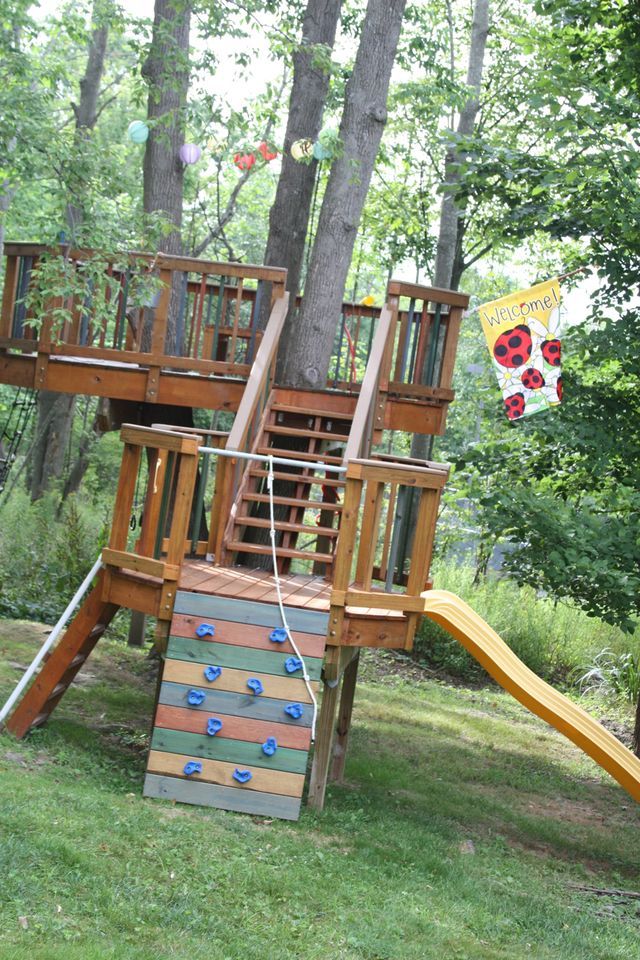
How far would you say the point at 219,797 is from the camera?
570cm

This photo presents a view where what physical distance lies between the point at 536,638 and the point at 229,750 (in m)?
8.40

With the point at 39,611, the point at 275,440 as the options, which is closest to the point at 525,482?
the point at 275,440

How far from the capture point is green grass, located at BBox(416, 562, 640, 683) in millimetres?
13281

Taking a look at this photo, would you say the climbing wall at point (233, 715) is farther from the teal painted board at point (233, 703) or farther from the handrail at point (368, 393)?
the handrail at point (368, 393)

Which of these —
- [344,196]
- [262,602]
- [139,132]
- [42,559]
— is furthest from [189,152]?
[262,602]

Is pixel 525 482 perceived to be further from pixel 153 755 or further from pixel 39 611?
pixel 39 611

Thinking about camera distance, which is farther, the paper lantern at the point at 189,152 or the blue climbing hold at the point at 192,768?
the paper lantern at the point at 189,152

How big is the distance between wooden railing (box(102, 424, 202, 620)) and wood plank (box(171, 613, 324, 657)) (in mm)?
138

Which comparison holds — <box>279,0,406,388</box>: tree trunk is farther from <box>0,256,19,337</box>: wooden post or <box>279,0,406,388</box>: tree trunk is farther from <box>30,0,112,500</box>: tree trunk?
<box>30,0,112,500</box>: tree trunk

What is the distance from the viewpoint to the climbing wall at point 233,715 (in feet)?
18.7

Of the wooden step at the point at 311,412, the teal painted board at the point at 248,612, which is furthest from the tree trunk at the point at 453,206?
the teal painted board at the point at 248,612

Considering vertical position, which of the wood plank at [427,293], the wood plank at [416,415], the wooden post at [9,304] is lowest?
the wood plank at [416,415]

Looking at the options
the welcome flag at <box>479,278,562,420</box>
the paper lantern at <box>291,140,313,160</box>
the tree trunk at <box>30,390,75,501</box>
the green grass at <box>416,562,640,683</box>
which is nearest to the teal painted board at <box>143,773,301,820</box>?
the welcome flag at <box>479,278,562,420</box>

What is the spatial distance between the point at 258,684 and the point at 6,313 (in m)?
4.68
